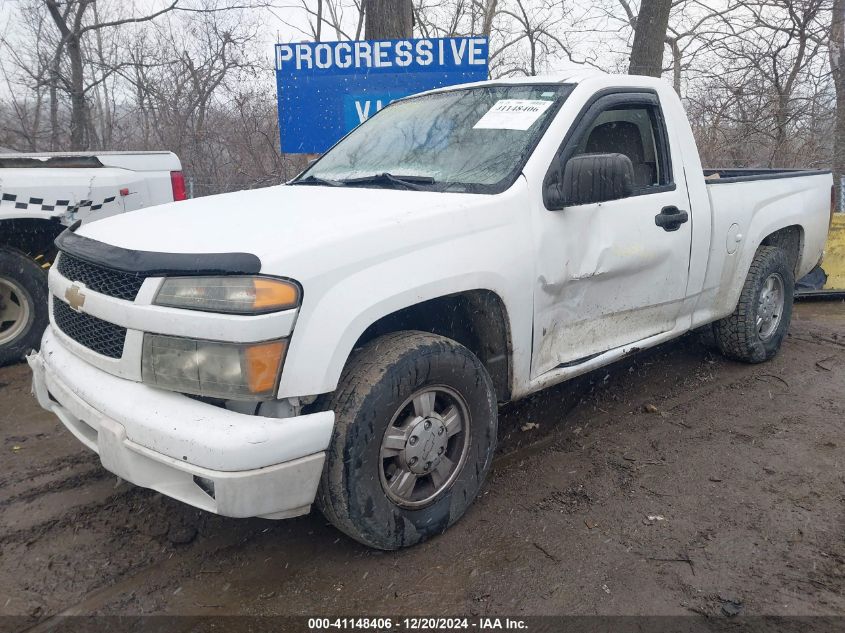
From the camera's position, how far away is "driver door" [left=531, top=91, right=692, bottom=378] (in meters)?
3.17

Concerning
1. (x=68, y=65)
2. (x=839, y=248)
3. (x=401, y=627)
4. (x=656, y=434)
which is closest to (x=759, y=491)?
(x=656, y=434)

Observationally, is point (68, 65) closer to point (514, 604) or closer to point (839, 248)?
point (839, 248)

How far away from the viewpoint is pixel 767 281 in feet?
15.9

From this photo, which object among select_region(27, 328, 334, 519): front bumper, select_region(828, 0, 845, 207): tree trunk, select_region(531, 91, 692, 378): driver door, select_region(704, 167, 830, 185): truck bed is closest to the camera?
select_region(27, 328, 334, 519): front bumper

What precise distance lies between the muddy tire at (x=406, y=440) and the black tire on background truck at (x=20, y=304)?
11.3ft

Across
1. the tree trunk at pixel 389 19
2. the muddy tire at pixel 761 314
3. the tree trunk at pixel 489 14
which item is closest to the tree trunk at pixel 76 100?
the tree trunk at pixel 389 19

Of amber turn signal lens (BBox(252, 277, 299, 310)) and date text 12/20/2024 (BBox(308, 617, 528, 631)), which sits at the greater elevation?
amber turn signal lens (BBox(252, 277, 299, 310))

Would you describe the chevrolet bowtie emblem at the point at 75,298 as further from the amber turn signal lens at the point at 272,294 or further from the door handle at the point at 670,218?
the door handle at the point at 670,218

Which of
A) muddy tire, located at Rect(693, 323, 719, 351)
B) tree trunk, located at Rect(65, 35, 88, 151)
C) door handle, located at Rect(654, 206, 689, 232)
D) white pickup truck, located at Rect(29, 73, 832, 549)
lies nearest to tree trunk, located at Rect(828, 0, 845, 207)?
muddy tire, located at Rect(693, 323, 719, 351)

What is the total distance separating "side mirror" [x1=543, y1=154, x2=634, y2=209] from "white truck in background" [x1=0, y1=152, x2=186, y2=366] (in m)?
3.29

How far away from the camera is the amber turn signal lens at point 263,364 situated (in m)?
2.23

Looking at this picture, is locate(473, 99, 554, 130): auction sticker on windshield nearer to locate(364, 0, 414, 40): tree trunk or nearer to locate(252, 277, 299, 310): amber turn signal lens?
locate(252, 277, 299, 310): amber turn signal lens

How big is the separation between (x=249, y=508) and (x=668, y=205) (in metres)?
2.72

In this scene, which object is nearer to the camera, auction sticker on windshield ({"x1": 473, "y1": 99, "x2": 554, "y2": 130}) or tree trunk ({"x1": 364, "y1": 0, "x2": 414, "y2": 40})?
auction sticker on windshield ({"x1": 473, "y1": 99, "x2": 554, "y2": 130})
